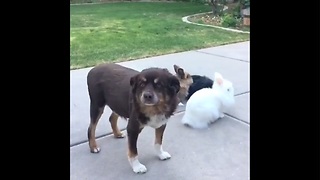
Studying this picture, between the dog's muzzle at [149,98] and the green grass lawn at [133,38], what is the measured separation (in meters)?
3.32

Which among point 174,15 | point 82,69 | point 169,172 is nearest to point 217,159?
point 169,172

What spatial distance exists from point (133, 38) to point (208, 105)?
4582 mm

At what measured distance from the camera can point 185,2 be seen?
15.7 metres

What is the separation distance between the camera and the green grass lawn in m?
6.03

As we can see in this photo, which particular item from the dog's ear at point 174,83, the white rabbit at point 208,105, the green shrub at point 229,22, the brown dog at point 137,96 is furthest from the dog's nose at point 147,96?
the green shrub at point 229,22

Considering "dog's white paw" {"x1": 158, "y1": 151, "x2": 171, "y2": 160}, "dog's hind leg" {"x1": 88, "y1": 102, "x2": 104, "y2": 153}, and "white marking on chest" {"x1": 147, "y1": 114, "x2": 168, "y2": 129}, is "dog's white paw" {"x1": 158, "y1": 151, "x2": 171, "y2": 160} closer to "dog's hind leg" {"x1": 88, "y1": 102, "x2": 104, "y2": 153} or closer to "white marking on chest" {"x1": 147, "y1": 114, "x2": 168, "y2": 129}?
"white marking on chest" {"x1": 147, "y1": 114, "x2": 168, "y2": 129}

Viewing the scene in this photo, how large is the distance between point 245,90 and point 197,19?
6.83 metres

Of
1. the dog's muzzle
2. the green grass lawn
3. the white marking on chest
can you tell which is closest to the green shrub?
the green grass lawn

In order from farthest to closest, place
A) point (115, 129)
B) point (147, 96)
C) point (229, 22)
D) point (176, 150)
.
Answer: point (229, 22)
point (115, 129)
point (176, 150)
point (147, 96)

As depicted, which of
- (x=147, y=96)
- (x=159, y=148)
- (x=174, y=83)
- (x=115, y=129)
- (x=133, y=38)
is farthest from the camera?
(x=133, y=38)

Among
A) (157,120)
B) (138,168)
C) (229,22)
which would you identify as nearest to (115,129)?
(138,168)

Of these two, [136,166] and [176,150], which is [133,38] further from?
[136,166]

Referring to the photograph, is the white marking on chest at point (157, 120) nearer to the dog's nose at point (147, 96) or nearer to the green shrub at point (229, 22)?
the dog's nose at point (147, 96)

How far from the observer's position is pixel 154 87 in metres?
2.12
